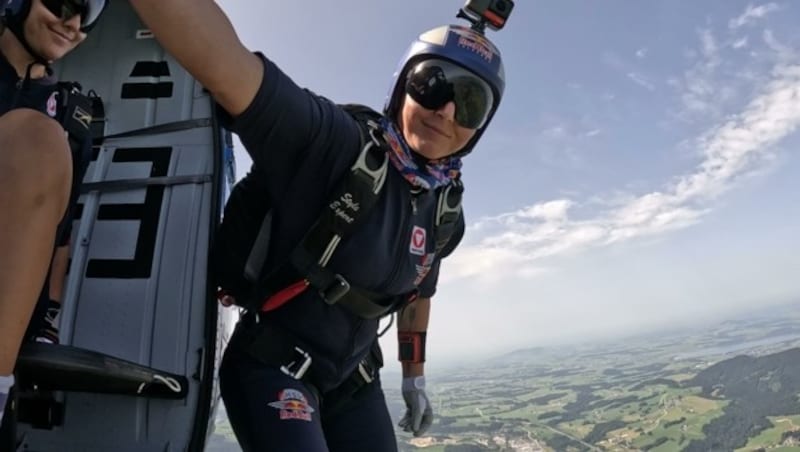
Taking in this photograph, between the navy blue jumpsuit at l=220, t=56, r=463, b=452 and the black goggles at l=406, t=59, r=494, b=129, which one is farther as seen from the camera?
the black goggles at l=406, t=59, r=494, b=129

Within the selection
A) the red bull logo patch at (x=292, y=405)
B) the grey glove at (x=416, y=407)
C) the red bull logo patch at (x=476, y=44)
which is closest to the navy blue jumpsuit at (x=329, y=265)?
the red bull logo patch at (x=292, y=405)

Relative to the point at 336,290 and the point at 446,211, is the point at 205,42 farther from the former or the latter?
the point at 446,211

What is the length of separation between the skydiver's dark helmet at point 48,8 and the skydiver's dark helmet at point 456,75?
3.91 ft

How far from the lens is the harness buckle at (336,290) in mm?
1828

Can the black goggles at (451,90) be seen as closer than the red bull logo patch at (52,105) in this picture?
No

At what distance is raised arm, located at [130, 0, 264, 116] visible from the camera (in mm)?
1020

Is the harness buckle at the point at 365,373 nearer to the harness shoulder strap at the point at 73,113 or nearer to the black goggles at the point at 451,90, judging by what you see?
the black goggles at the point at 451,90

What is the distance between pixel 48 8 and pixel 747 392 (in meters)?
57.6

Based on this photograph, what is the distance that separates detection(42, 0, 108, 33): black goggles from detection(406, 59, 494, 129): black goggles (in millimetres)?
1201

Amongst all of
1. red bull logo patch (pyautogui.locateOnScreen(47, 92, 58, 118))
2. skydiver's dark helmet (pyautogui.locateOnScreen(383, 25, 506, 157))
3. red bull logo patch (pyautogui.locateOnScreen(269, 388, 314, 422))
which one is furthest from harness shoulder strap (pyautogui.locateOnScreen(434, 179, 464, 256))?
red bull logo patch (pyautogui.locateOnScreen(47, 92, 58, 118))

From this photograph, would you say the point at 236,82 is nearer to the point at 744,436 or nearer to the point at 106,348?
the point at 106,348

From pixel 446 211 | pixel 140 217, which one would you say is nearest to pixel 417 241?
pixel 446 211

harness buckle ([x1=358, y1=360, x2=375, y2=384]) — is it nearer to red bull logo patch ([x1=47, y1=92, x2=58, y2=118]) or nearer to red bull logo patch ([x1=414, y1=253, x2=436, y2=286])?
red bull logo patch ([x1=414, y1=253, x2=436, y2=286])

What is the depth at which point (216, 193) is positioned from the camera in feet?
8.34
